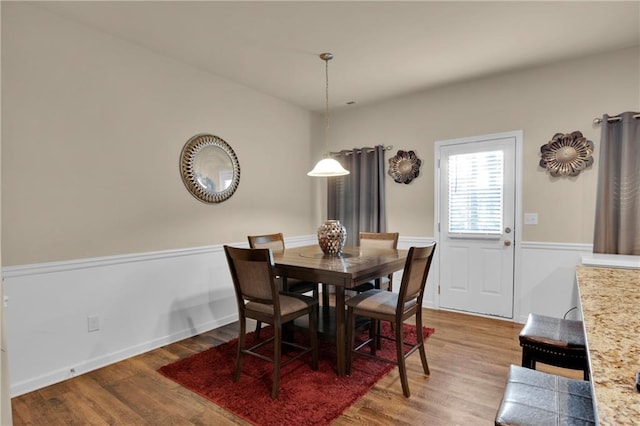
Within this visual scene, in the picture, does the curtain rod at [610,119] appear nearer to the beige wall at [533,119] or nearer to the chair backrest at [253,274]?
the beige wall at [533,119]

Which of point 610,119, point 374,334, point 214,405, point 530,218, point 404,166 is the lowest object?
point 214,405

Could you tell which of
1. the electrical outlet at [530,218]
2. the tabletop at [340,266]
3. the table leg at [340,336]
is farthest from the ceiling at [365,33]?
the table leg at [340,336]

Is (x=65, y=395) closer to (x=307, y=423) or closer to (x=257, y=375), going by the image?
(x=257, y=375)

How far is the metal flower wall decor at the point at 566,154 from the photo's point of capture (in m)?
3.30

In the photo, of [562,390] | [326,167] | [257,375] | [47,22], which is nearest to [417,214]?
[326,167]

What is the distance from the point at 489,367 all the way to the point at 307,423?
154 centimetres

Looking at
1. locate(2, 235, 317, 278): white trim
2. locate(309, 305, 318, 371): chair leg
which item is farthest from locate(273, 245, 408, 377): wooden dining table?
locate(2, 235, 317, 278): white trim

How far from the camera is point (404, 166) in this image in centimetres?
440

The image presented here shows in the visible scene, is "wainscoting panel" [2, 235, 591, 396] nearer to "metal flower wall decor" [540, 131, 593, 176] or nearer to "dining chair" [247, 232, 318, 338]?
"dining chair" [247, 232, 318, 338]

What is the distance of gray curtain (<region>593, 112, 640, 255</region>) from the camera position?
121 inches

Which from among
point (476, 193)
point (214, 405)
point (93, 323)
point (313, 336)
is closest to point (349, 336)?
point (313, 336)

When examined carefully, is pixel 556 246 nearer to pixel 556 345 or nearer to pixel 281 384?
pixel 556 345

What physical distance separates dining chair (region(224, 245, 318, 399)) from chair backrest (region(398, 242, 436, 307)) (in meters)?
0.70

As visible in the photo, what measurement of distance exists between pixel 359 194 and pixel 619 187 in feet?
8.79
